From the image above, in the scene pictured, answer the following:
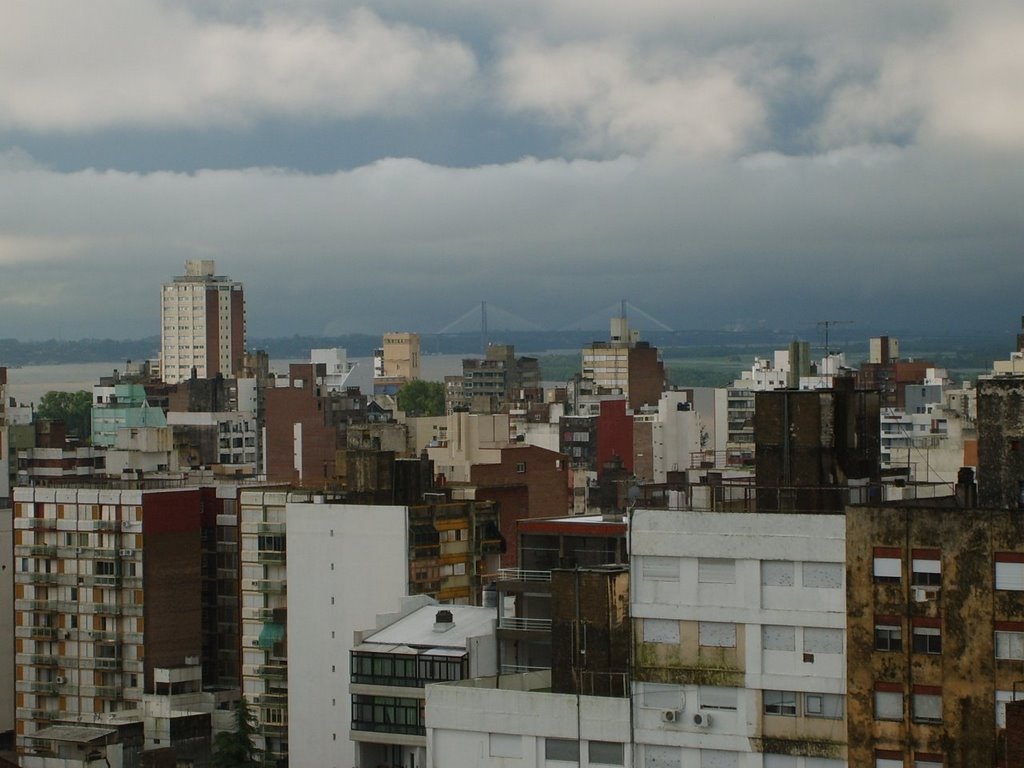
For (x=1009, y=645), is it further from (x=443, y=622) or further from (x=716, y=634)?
(x=443, y=622)

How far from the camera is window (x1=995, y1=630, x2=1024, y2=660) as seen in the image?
3406cm

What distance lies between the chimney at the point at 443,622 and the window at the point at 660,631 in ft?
49.4

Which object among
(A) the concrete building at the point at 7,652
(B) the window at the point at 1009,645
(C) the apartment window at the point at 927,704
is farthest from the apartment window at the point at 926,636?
(A) the concrete building at the point at 7,652

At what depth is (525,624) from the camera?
46.6 m

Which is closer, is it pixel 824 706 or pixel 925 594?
pixel 925 594

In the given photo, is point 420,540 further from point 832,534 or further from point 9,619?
point 832,534

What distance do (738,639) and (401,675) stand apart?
16.6m

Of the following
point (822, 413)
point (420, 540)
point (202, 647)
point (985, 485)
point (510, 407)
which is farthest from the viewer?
point (510, 407)

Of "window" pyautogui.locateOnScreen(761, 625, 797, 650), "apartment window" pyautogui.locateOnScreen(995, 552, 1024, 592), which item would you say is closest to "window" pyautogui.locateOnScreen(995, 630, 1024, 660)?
"apartment window" pyautogui.locateOnScreen(995, 552, 1024, 592)

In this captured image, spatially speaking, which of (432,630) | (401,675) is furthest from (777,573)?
(432,630)

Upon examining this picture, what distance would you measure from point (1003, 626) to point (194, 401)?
505ft

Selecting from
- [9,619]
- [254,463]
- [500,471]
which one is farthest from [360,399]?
[9,619]

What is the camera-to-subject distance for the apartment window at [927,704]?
114 ft

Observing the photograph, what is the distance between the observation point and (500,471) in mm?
86938
